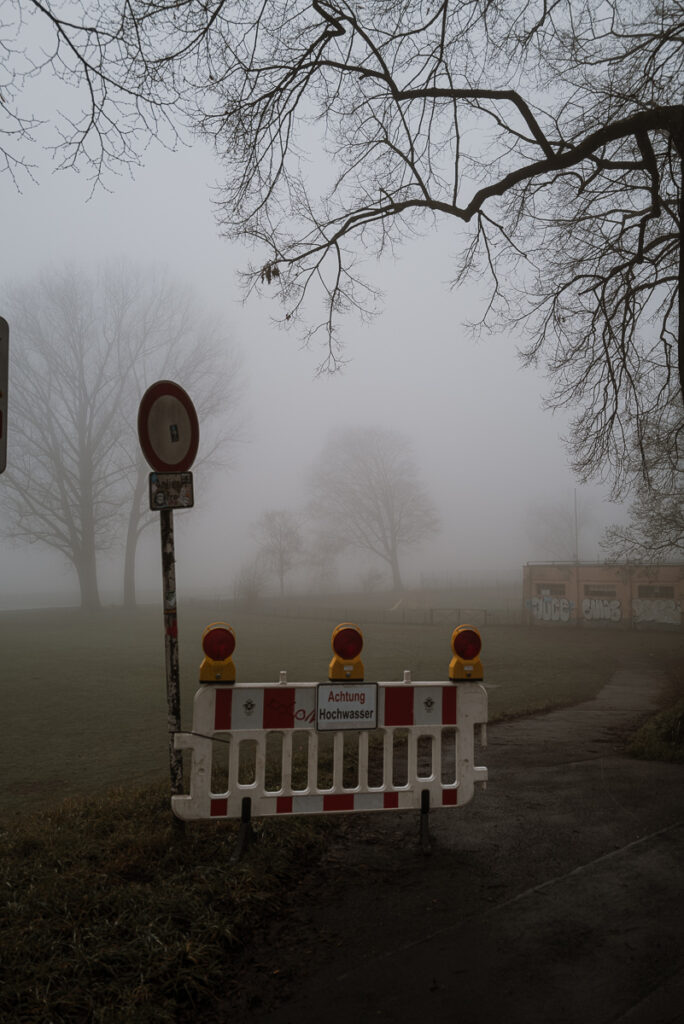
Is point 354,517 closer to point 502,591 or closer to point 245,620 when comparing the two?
point 502,591

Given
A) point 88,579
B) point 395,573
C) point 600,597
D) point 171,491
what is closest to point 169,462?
point 171,491

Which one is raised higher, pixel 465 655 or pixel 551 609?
pixel 465 655

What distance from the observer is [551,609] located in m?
40.2

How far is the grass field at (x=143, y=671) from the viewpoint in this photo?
377 inches

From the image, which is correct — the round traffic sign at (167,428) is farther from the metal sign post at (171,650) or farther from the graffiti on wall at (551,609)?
the graffiti on wall at (551,609)

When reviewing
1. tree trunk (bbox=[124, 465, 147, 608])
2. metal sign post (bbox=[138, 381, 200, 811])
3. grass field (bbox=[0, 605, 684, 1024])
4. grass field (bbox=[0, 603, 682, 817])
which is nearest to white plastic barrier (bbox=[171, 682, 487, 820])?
grass field (bbox=[0, 605, 684, 1024])

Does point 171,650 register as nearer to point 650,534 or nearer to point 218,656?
point 218,656

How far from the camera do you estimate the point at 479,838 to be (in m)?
4.62

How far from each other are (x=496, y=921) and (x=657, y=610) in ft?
124

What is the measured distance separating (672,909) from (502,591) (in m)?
60.8

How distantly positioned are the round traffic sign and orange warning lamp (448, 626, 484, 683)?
206cm

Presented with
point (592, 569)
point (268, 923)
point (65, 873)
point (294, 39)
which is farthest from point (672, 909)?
point (592, 569)

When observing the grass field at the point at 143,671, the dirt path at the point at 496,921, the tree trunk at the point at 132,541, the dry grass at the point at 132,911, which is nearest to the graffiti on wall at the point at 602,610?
the grass field at the point at 143,671

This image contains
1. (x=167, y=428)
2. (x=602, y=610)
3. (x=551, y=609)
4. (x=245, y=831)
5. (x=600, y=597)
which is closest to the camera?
(x=245, y=831)
